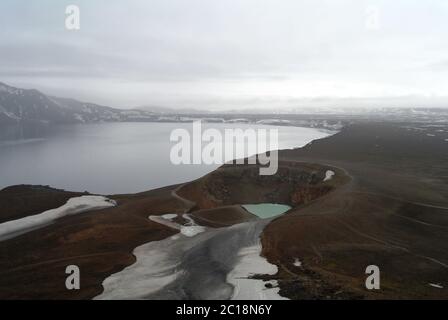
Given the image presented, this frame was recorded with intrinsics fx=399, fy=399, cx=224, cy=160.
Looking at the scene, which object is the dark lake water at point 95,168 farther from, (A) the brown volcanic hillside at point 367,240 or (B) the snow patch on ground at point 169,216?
(A) the brown volcanic hillside at point 367,240

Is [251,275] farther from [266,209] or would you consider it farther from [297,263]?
[266,209]

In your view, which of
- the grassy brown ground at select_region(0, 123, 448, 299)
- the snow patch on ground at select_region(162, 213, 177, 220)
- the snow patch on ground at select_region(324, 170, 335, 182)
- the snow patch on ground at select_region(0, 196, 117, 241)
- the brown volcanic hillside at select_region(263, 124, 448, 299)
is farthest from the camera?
the snow patch on ground at select_region(324, 170, 335, 182)

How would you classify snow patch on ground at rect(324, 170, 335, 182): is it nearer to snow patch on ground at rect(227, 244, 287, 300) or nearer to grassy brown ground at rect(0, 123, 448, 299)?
grassy brown ground at rect(0, 123, 448, 299)

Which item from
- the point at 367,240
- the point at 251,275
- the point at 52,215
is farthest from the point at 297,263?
the point at 52,215

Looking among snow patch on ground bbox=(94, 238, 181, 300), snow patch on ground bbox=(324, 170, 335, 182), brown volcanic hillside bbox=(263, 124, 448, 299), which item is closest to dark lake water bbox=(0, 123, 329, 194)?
snow patch on ground bbox=(324, 170, 335, 182)

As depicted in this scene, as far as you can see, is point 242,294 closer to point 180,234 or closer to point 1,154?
point 180,234

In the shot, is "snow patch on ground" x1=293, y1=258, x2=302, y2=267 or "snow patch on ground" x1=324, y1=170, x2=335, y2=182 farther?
"snow patch on ground" x1=324, y1=170, x2=335, y2=182
